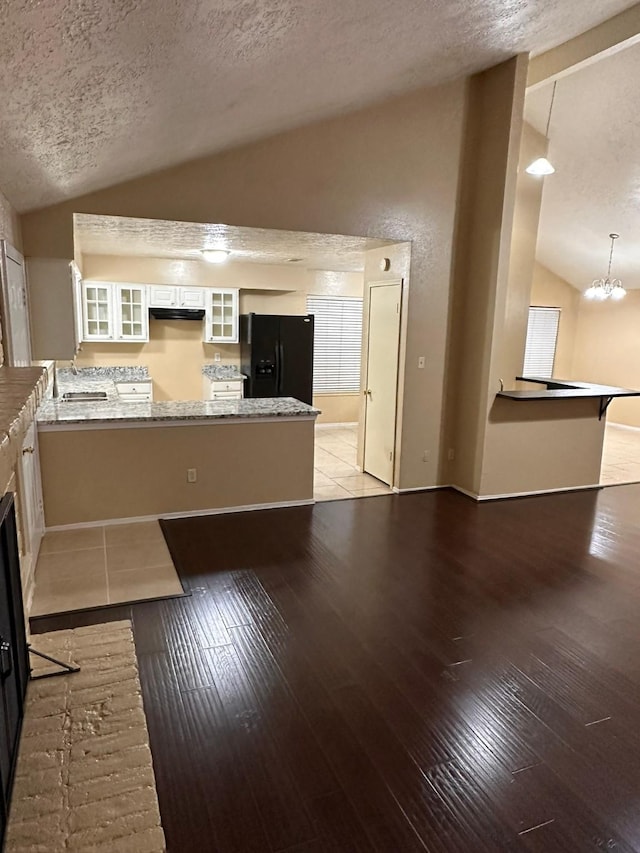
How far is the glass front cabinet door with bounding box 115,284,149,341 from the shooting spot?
6.78 metres

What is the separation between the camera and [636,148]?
5418 millimetres

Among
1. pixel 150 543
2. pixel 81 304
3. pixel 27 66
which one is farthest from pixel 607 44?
pixel 81 304

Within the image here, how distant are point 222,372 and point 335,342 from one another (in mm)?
1941

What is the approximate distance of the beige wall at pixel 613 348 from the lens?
8.77 m

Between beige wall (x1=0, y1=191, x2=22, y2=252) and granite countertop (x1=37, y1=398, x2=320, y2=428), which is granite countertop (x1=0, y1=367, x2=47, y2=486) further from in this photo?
granite countertop (x1=37, y1=398, x2=320, y2=428)

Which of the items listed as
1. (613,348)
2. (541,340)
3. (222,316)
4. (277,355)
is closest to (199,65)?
(277,355)

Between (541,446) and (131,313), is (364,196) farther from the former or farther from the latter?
(131,313)

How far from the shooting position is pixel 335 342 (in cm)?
842

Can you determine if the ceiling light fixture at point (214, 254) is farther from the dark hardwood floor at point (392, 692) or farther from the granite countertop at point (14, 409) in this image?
the granite countertop at point (14, 409)

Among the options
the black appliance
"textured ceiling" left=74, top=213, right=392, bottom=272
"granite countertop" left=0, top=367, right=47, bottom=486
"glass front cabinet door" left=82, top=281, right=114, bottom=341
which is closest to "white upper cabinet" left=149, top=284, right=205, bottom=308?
"textured ceiling" left=74, top=213, right=392, bottom=272

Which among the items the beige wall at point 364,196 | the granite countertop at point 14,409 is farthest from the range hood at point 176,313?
the granite countertop at point 14,409

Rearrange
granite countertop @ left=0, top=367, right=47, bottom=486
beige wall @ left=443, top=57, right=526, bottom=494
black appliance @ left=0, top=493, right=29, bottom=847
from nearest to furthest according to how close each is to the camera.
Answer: granite countertop @ left=0, top=367, right=47, bottom=486
black appliance @ left=0, top=493, right=29, bottom=847
beige wall @ left=443, top=57, right=526, bottom=494

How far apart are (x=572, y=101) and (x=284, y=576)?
5298 mm

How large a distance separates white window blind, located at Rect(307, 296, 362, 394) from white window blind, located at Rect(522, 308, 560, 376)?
10.5ft
